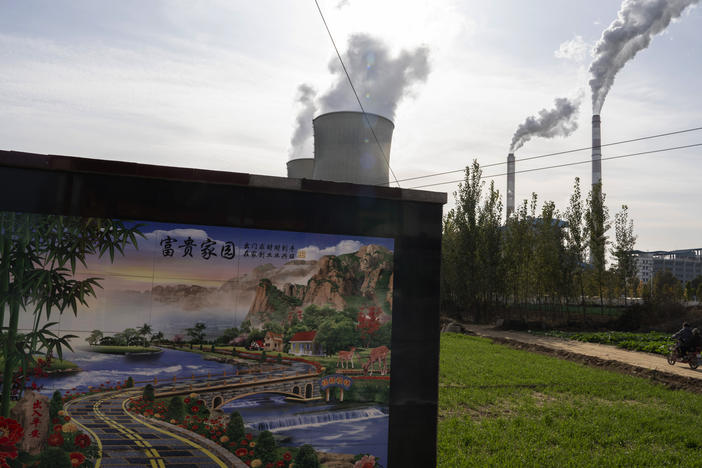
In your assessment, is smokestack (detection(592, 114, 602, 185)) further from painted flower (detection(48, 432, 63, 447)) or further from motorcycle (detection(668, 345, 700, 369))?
painted flower (detection(48, 432, 63, 447))

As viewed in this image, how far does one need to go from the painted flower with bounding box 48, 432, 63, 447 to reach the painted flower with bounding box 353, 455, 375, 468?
3.12 m

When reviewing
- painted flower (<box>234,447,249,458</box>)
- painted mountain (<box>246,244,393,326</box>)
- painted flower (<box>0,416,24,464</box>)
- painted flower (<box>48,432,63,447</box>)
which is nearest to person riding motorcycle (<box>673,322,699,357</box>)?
painted mountain (<box>246,244,393,326</box>)

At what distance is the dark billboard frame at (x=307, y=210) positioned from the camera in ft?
15.6

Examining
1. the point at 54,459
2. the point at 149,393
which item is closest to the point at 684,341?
the point at 149,393

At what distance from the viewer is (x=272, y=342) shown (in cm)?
511

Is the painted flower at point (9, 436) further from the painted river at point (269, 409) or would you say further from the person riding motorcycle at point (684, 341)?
the person riding motorcycle at point (684, 341)

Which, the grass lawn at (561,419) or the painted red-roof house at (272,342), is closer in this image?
the painted red-roof house at (272,342)

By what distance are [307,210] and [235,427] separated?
8.39 feet

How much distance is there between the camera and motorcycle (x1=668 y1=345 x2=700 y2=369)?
14.8 m

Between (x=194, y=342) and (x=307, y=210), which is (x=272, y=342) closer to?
(x=194, y=342)

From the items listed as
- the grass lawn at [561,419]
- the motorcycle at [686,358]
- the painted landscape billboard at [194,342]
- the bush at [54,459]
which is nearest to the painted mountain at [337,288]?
the painted landscape billboard at [194,342]

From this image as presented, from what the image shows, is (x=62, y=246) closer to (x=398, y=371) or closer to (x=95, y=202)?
(x=95, y=202)

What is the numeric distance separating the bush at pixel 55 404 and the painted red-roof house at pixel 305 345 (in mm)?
2420

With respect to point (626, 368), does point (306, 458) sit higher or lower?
higher
